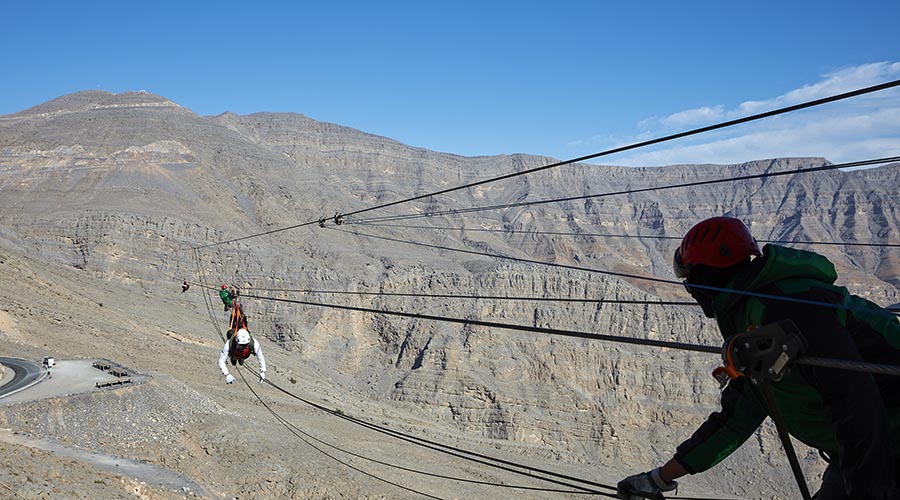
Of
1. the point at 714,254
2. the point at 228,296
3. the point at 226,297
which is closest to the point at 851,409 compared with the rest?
the point at 714,254

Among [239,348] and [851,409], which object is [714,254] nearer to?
[851,409]

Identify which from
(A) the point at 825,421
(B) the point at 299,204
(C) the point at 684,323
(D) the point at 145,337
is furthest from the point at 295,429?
(B) the point at 299,204

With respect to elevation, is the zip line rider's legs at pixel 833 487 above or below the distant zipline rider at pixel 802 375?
below

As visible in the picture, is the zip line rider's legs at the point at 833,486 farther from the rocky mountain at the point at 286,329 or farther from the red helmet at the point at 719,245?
the rocky mountain at the point at 286,329

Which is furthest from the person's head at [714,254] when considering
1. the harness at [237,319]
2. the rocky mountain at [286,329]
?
the rocky mountain at [286,329]

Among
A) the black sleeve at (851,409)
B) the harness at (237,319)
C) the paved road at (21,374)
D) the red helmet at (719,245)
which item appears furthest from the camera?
the paved road at (21,374)

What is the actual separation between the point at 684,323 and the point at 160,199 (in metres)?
72.4

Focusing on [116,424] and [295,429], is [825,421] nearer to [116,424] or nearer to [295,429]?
[116,424]

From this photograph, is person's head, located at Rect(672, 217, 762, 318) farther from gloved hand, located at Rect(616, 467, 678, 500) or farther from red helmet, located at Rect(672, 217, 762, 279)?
gloved hand, located at Rect(616, 467, 678, 500)

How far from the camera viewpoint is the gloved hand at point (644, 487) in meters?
4.82

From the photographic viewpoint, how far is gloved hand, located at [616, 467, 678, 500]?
4.82 meters

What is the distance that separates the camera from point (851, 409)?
340 centimetres

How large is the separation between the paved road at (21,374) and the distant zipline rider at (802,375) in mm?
31023

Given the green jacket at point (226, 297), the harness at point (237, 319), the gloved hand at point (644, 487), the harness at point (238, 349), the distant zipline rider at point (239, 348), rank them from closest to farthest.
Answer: the gloved hand at point (644, 487)
the distant zipline rider at point (239, 348)
the harness at point (238, 349)
the harness at point (237, 319)
the green jacket at point (226, 297)
